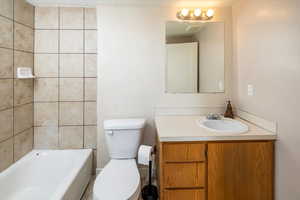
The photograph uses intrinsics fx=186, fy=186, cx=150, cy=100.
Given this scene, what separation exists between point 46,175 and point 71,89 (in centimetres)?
100

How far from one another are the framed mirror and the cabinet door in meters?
0.91

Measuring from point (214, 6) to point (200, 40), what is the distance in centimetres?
45

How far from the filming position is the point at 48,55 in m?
2.20

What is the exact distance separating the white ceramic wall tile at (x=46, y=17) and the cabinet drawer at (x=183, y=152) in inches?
76.2

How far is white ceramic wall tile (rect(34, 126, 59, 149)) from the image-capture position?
224 cm

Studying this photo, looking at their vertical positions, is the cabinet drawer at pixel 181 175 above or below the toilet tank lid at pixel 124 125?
below

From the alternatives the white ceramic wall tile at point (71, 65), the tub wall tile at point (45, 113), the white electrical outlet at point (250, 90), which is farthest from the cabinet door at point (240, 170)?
the tub wall tile at point (45, 113)

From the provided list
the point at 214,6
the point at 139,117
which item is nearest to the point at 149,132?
the point at 139,117

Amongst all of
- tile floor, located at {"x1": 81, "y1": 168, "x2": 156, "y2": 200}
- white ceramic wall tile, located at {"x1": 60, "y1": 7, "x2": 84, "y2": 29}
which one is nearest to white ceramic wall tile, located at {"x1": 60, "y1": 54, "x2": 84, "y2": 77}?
white ceramic wall tile, located at {"x1": 60, "y1": 7, "x2": 84, "y2": 29}

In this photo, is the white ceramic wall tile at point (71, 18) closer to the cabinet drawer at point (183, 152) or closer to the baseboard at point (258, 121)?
the cabinet drawer at point (183, 152)

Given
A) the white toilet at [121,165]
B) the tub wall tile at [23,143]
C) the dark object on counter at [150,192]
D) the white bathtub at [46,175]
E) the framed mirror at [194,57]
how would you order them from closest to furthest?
the white toilet at [121,165], the white bathtub at [46,175], the dark object on counter at [150,192], the tub wall tile at [23,143], the framed mirror at [194,57]

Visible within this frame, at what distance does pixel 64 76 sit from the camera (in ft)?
7.27

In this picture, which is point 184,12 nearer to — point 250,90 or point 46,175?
point 250,90

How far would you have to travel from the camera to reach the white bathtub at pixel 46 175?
1.70 m
